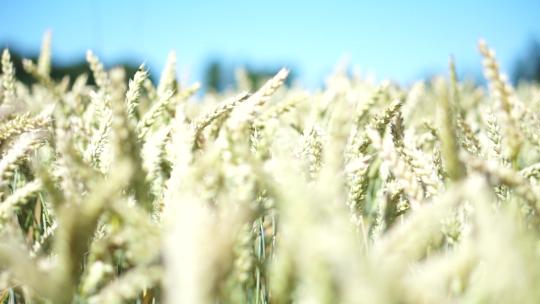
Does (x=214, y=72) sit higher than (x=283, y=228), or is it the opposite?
(x=214, y=72)

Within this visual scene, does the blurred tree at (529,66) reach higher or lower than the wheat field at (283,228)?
higher

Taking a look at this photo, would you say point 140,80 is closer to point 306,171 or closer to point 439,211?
point 306,171

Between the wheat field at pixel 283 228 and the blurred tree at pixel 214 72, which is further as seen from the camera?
the blurred tree at pixel 214 72

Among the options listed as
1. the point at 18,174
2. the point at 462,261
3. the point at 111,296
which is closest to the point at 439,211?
the point at 462,261

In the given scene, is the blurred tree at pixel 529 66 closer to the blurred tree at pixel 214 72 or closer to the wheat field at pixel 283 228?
the blurred tree at pixel 214 72

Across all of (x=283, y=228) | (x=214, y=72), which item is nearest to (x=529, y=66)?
(x=214, y=72)

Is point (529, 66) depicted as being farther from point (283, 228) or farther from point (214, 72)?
point (283, 228)

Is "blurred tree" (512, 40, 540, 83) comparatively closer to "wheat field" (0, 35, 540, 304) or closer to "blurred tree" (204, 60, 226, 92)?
"blurred tree" (204, 60, 226, 92)

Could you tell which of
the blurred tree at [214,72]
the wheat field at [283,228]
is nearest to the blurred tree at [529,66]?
the blurred tree at [214,72]

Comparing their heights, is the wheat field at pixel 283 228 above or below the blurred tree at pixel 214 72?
below

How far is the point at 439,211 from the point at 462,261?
0.07 feet

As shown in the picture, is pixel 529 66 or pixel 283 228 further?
pixel 529 66

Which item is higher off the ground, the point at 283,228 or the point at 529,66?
the point at 529,66

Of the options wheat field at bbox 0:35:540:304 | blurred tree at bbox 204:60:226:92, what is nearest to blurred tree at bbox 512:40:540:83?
blurred tree at bbox 204:60:226:92
